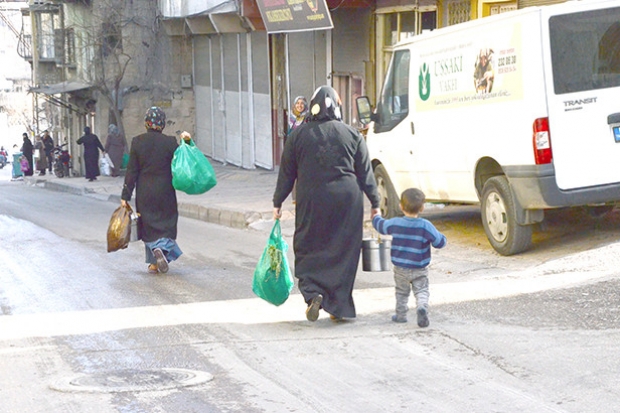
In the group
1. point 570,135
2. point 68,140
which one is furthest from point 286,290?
point 68,140

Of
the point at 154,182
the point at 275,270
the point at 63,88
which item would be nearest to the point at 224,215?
the point at 154,182

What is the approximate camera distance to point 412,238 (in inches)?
309

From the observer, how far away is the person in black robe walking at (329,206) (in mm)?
8016

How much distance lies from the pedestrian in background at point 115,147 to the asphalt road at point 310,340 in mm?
20371

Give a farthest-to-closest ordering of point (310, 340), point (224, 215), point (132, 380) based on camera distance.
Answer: point (224, 215) < point (310, 340) < point (132, 380)

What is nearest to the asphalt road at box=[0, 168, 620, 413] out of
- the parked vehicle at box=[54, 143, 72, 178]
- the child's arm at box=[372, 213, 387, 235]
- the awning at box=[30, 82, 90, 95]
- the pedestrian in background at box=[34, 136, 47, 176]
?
the child's arm at box=[372, 213, 387, 235]

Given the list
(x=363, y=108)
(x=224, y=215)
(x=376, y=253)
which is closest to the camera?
(x=376, y=253)

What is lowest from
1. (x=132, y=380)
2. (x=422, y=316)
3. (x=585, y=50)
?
(x=132, y=380)

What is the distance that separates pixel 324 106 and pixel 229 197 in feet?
41.7

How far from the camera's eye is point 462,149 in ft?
39.3

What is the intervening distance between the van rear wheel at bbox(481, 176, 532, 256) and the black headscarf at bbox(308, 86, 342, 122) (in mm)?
3503

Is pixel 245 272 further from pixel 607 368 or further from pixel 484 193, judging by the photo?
pixel 607 368

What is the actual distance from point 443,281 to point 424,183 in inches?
115

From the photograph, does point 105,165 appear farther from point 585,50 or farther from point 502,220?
point 585,50
